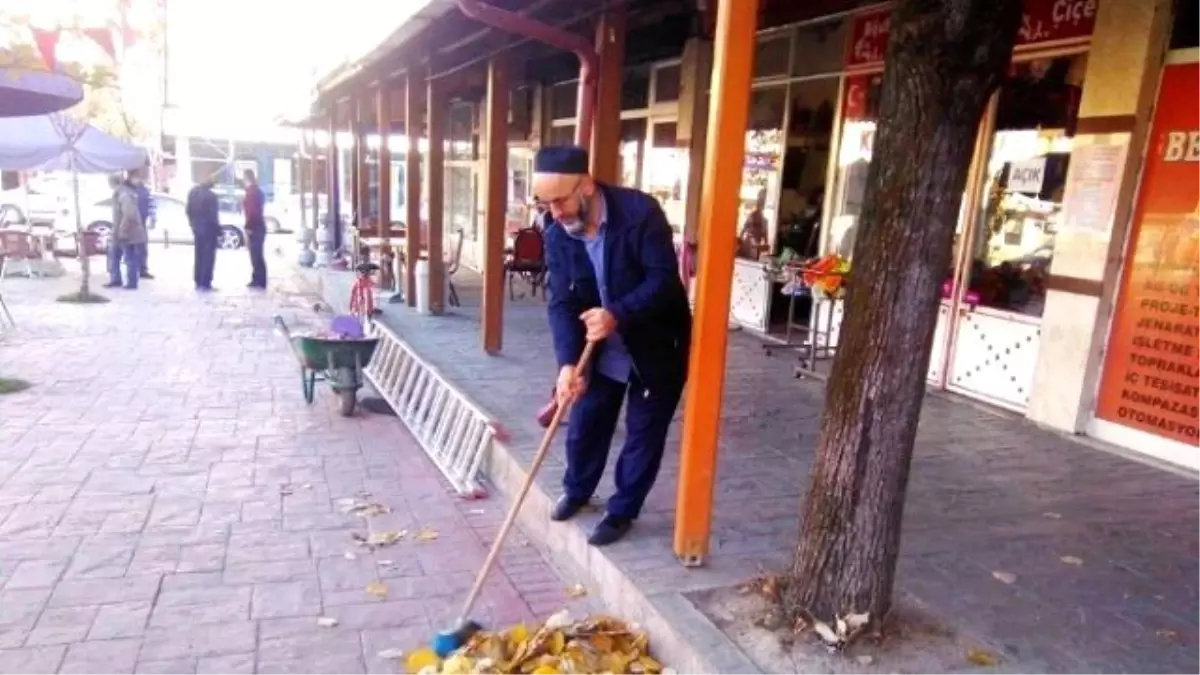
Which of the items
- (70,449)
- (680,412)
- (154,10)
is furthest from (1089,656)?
(154,10)

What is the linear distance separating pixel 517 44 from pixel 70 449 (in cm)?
440

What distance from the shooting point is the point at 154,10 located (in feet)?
45.8

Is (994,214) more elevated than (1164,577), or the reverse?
(994,214)

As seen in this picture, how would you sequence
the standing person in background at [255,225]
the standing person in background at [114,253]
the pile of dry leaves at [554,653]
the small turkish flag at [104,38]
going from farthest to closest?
the standing person in background at [255,225] < the standing person in background at [114,253] < the small turkish flag at [104,38] < the pile of dry leaves at [554,653]

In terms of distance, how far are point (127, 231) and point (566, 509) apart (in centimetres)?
1111

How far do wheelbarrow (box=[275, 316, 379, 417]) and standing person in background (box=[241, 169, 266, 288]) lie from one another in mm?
7391

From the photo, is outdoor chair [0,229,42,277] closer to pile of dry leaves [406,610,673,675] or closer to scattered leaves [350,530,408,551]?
scattered leaves [350,530,408,551]

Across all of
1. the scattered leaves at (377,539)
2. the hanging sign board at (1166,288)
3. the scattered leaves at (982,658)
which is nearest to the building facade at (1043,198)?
the hanging sign board at (1166,288)

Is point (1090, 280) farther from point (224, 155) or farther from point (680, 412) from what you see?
point (224, 155)

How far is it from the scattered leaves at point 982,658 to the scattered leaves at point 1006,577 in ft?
2.19

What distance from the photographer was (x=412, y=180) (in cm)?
1028

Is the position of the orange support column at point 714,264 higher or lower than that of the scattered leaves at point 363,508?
higher

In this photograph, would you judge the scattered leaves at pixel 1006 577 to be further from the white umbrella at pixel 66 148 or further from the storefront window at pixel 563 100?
the white umbrella at pixel 66 148

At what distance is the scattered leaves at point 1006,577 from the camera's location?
347 centimetres
